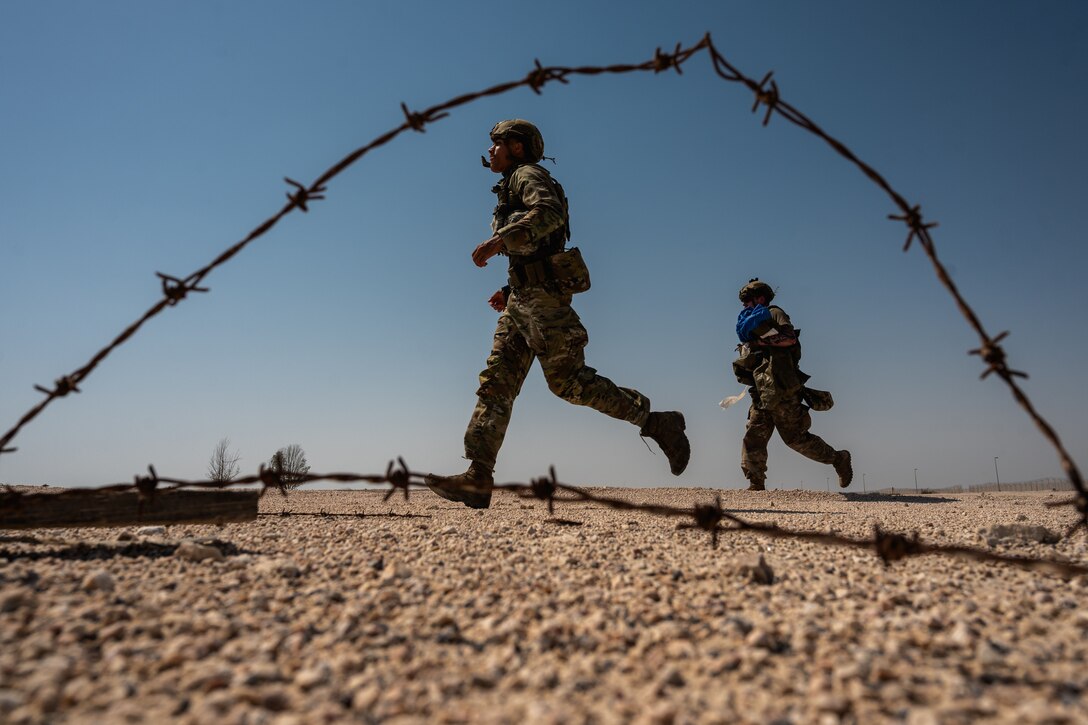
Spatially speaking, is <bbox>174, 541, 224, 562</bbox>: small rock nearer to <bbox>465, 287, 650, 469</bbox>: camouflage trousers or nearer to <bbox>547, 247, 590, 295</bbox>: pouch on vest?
<bbox>465, 287, 650, 469</bbox>: camouflage trousers

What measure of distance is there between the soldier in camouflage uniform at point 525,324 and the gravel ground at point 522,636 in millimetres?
2205

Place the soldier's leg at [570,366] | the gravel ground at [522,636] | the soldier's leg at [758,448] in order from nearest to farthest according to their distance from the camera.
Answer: the gravel ground at [522,636]
the soldier's leg at [570,366]
the soldier's leg at [758,448]

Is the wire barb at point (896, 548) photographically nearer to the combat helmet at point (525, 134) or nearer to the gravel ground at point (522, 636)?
the gravel ground at point (522, 636)

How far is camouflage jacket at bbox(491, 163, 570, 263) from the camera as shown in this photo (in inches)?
185

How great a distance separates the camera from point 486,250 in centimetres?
493

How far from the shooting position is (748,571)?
2287 mm

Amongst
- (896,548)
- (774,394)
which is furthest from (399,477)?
(774,394)

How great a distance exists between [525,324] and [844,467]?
17.3ft

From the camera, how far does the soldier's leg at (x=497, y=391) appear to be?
4.96 metres

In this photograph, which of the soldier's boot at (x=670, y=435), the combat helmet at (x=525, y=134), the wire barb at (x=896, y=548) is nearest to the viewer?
the wire barb at (x=896, y=548)

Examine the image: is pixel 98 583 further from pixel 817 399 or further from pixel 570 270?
pixel 817 399

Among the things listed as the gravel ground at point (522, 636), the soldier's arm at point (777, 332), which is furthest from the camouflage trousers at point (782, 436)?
the gravel ground at point (522, 636)

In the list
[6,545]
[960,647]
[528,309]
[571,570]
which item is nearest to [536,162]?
[528,309]

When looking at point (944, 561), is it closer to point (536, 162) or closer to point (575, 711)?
point (575, 711)
